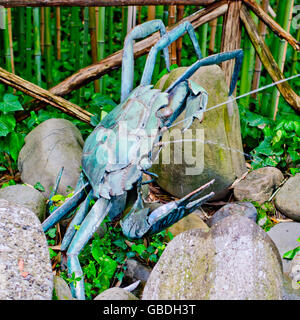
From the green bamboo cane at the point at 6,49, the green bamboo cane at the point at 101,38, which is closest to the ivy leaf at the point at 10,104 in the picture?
the green bamboo cane at the point at 6,49

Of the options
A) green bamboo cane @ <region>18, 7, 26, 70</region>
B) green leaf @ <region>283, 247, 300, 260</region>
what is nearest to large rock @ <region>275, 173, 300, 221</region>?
green leaf @ <region>283, 247, 300, 260</region>

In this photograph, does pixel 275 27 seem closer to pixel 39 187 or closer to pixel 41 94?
pixel 41 94

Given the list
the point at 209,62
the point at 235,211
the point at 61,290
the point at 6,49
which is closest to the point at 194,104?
the point at 209,62

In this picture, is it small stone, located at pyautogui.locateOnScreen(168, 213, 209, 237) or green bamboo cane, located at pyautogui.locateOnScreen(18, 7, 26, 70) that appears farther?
green bamboo cane, located at pyautogui.locateOnScreen(18, 7, 26, 70)

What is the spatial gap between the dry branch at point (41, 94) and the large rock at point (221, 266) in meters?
1.88

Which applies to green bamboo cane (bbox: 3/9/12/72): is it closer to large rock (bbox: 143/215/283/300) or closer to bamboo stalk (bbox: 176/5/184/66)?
bamboo stalk (bbox: 176/5/184/66)

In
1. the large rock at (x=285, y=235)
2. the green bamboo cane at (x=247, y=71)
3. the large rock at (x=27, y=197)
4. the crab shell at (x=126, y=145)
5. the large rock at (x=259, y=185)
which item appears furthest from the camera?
the green bamboo cane at (x=247, y=71)

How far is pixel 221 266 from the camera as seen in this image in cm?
205

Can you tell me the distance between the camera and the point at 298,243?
3070 millimetres

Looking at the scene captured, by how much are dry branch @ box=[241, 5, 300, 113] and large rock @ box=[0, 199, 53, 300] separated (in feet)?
7.93

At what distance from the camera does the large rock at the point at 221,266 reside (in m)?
1.98

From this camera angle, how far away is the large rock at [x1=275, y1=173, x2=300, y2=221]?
3.36 metres

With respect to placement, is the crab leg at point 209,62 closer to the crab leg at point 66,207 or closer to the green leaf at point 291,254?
the crab leg at point 66,207
